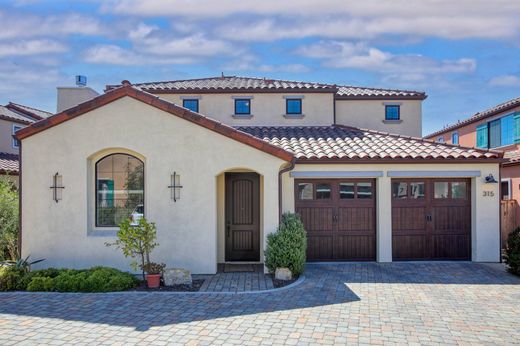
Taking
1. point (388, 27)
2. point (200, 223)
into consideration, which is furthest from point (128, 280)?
point (388, 27)

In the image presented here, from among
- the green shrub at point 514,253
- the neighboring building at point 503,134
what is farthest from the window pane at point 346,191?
the neighboring building at point 503,134

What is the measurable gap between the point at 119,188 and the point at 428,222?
9089 millimetres

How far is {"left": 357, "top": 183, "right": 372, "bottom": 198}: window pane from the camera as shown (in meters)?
12.6

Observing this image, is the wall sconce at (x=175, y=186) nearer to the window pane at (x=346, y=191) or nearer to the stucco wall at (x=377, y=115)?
the window pane at (x=346, y=191)

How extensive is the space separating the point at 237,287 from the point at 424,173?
6644 mm

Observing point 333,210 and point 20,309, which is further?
point 333,210

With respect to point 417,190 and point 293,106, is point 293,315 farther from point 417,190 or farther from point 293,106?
point 293,106

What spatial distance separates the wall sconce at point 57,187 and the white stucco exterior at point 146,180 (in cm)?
11

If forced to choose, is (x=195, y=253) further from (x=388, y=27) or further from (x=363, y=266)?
(x=388, y=27)

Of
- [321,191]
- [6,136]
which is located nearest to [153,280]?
[321,191]

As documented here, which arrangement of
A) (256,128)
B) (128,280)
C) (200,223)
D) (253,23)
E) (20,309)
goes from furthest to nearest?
1. (256,128)
2. (253,23)
3. (200,223)
4. (128,280)
5. (20,309)

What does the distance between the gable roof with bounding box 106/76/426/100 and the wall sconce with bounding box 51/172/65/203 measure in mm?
6844

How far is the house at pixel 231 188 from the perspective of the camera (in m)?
10.8

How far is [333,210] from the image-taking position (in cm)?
1252
